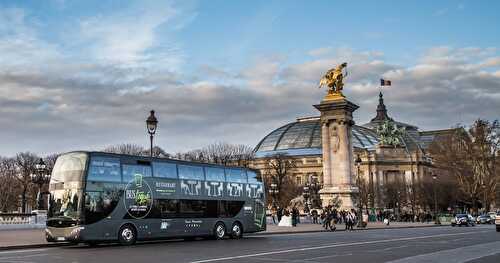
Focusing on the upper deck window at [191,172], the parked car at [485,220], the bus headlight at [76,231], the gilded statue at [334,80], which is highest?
the gilded statue at [334,80]

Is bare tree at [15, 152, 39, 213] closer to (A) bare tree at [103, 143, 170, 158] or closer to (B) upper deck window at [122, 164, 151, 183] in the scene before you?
(A) bare tree at [103, 143, 170, 158]

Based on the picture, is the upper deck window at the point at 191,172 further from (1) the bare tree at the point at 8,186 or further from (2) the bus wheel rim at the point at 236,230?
(1) the bare tree at the point at 8,186

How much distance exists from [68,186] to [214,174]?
8865 millimetres

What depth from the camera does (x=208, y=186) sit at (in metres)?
32.0

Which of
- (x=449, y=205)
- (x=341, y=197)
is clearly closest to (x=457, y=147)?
(x=341, y=197)

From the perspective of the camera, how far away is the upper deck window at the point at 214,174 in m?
32.2

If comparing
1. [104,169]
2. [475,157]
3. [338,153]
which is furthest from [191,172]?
[475,157]

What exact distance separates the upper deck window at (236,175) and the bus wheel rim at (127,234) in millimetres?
7330

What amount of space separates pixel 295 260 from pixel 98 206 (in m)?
11.0

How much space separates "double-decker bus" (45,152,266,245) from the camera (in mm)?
25844

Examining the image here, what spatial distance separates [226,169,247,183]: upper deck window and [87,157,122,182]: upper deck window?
25.5 feet

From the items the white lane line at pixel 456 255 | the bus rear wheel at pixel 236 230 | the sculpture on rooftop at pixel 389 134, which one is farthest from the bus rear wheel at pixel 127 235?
the sculpture on rooftop at pixel 389 134

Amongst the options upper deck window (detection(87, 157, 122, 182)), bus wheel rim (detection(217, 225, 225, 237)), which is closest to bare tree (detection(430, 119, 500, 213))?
bus wheel rim (detection(217, 225, 225, 237))

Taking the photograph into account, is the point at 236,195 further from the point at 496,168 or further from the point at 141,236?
the point at 496,168
